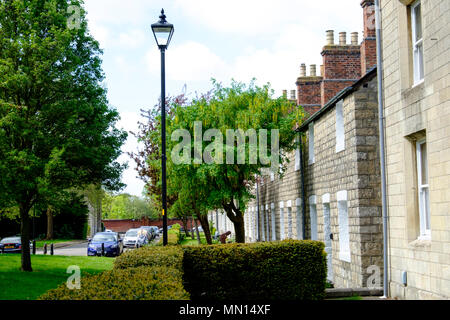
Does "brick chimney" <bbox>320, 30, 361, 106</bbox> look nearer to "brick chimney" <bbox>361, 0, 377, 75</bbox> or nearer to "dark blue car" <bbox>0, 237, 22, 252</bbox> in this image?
"brick chimney" <bbox>361, 0, 377, 75</bbox>

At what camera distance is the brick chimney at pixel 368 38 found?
691 inches

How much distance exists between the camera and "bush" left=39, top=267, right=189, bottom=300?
617 cm

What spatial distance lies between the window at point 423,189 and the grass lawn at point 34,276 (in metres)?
10.2

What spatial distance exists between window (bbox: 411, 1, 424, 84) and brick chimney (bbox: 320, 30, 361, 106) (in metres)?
9.99

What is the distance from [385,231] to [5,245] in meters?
30.7

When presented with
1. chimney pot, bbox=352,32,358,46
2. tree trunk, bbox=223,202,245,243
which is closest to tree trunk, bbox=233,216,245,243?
tree trunk, bbox=223,202,245,243

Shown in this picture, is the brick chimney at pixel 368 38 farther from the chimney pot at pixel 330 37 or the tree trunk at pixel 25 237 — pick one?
the tree trunk at pixel 25 237

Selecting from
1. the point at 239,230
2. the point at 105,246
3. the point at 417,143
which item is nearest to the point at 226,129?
the point at 239,230

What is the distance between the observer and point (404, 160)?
11.2 meters

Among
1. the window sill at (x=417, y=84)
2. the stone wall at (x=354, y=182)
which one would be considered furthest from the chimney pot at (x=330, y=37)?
the window sill at (x=417, y=84)

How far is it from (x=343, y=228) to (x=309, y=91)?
38.9 feet

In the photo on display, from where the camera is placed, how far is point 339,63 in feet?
69.9
